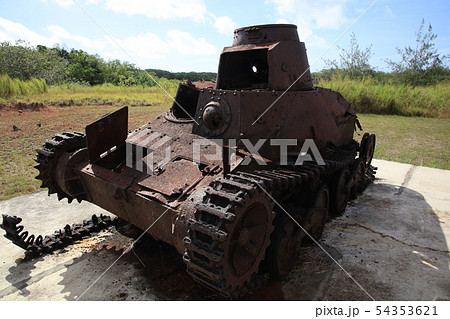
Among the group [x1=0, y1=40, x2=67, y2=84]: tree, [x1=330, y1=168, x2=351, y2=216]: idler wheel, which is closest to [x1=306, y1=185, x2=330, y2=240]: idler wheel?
[x1=330, y1=168, x2=351, y2=216]: idler wheel

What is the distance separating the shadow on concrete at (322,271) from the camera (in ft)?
12.4

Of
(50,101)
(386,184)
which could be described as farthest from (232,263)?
(50,101)

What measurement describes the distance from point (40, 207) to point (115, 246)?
2.29 meters

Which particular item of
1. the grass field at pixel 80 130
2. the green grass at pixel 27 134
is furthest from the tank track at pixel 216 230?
the grass field at pixel 80 130

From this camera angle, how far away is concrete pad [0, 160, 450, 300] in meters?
3.79

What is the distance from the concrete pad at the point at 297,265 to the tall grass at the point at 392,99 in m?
16.5

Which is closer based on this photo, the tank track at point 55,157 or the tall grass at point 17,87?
the tank track at point 55,157

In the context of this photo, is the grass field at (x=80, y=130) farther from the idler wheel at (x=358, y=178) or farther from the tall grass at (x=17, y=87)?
the idler wheel at (x=358, y=178)

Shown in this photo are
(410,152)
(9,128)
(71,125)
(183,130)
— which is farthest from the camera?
(71,125)

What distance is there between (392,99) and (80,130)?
18556mm

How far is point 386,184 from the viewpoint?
25.7 feet

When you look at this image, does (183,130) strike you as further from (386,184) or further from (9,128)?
(9,128)

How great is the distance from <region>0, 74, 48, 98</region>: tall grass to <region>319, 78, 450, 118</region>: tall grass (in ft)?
61.0

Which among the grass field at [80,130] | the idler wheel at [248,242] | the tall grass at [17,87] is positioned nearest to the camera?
A: the idler wheel at [248,242]
